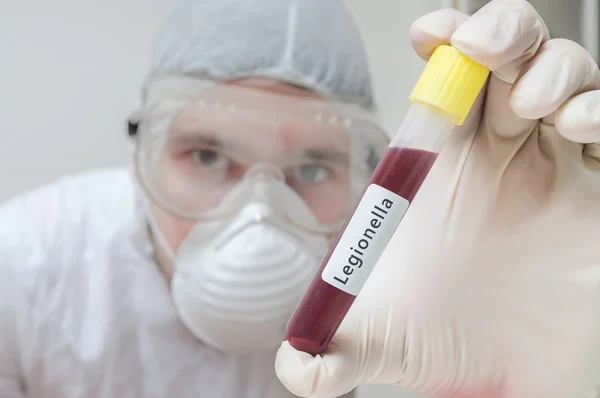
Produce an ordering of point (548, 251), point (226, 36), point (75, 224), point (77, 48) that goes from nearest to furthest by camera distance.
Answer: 1. point (548, 251)
2. point (226, 36)
3. point (75, 224)
4. point (77, 48)

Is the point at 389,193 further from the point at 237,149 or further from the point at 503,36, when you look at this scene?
the point at 237,149

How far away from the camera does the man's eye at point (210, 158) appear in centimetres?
96

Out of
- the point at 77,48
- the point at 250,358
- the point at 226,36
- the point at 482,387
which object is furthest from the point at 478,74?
the point at 77,48

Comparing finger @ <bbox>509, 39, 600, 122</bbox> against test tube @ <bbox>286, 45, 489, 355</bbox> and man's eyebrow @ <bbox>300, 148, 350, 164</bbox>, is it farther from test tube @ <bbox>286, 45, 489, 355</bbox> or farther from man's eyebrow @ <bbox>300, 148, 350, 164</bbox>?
man's eyebrow @ <bbox>300, 148, 350, 164</bbox>

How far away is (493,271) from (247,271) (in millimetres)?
395

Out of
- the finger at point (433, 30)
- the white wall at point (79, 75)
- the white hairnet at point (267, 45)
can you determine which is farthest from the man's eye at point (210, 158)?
the finger at point (433, 30)

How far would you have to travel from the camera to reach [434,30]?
20.1 inches

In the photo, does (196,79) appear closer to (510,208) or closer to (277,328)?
(277,328)

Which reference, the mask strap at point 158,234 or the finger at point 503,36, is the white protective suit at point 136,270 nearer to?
the mask strap at point 158,234

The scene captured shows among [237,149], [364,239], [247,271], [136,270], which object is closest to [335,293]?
[364,239]

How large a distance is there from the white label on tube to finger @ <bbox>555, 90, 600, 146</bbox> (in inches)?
6.7

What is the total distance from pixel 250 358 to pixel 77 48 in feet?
2.58

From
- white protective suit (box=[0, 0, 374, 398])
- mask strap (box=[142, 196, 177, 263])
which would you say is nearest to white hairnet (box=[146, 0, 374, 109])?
white protective suit (box=[0, 0, 374, 398])

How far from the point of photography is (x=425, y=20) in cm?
53
